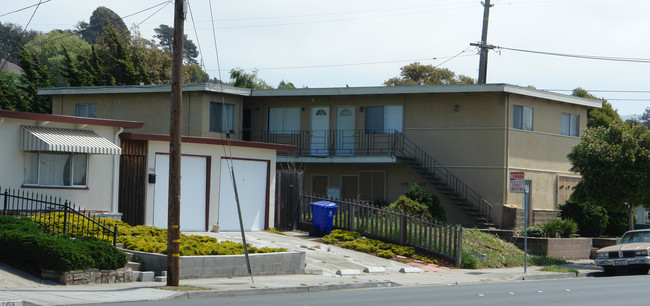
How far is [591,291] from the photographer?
18.4m

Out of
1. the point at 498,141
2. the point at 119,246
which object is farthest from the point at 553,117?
the point at 119,246

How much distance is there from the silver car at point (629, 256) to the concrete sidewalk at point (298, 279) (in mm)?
851

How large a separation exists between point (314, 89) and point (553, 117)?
10689 mm

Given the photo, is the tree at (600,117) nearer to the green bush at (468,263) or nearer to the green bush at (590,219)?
the green bush at (590,219)

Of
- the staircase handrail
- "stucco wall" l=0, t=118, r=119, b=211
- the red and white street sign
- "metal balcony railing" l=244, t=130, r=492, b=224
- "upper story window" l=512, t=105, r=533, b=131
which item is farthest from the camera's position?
"upper story window" l=512, t=105, r=533, b=131

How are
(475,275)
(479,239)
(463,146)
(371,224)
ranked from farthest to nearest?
(463,146), (479,239), (371,224), (475,275)

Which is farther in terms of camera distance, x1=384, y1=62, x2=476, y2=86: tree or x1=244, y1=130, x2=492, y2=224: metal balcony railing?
x1=384, y1=62, x2=476, y2=86: tree

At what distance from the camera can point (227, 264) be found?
1905 cm

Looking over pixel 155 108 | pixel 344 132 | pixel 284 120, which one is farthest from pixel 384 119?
pixel 155 108

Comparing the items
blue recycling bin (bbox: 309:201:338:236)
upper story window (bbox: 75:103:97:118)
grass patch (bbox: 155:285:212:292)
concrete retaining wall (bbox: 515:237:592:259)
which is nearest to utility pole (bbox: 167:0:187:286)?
grass patch (bbox: 155:285:212:292)

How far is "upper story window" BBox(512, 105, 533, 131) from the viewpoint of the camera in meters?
34.2

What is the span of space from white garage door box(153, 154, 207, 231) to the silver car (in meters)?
12.3

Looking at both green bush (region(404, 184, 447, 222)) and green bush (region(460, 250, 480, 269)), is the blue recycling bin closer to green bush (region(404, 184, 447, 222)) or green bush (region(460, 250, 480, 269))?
green bush (region(460, 250, 480, 269))

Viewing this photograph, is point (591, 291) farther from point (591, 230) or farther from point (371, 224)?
point (591, 230)
